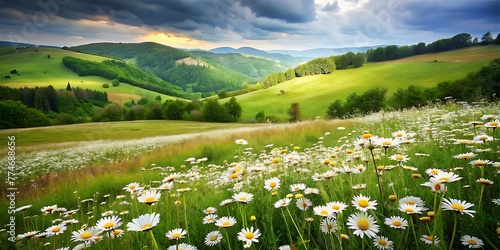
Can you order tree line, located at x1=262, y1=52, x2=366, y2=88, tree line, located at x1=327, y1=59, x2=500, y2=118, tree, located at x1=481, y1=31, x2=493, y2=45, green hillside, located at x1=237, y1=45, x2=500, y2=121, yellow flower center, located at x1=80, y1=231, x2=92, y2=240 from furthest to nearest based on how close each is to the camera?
tree line, located at x1=262, y1=52, x2=366, y2=88 → green hillside, located at x1=237, y1=45, x2=500, y2=121 → tree, located at x1=481, y1=31, x2=493, y2=45 → tree line, located at x1=327, y1=59, x2=500, y2=118 → yellow flower center, located at x1=80, y1=231, x2=92, y2=240

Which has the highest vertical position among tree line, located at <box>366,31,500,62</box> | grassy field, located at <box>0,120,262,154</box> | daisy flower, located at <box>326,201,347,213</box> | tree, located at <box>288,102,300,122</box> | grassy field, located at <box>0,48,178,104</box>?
tree line, located at <box>366,31,500,62</box>

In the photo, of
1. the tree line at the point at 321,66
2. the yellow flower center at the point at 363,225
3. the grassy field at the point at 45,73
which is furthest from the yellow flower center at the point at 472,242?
the tree line at the point at 321,66

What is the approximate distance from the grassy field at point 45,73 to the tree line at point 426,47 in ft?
130

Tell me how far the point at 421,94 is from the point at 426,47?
812 centimetres

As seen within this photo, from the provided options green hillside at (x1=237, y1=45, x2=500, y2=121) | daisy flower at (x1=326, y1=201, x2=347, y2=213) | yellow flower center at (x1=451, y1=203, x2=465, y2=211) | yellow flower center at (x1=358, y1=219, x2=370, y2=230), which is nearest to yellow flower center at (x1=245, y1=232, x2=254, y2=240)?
daisy flower at (x1=326, y1=201, x2=347, y2=213)

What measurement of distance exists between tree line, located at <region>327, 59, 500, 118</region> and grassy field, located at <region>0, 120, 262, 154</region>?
16809mm

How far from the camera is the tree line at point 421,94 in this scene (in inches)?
819

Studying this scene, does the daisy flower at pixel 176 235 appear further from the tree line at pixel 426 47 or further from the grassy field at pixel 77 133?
the tree line at pixel 426 47

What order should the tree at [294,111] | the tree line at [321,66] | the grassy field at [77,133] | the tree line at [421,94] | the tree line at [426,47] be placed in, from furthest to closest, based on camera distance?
1. the tree line at [321,66]
2. the tree at [294,111]
3. the tree line at [426,47]
4. the tree line at [421,94]
5. the grassy field at [77,133]

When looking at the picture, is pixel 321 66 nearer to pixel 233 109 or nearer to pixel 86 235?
pixel 233 109

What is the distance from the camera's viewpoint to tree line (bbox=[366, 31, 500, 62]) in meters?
27.2

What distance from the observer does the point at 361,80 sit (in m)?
41.3

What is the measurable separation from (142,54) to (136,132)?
103454 millimetres

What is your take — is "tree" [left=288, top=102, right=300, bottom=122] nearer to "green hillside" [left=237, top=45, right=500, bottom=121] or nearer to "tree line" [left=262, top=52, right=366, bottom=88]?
"green hillside" [left=237, top=45, right=500, bottom=121]
